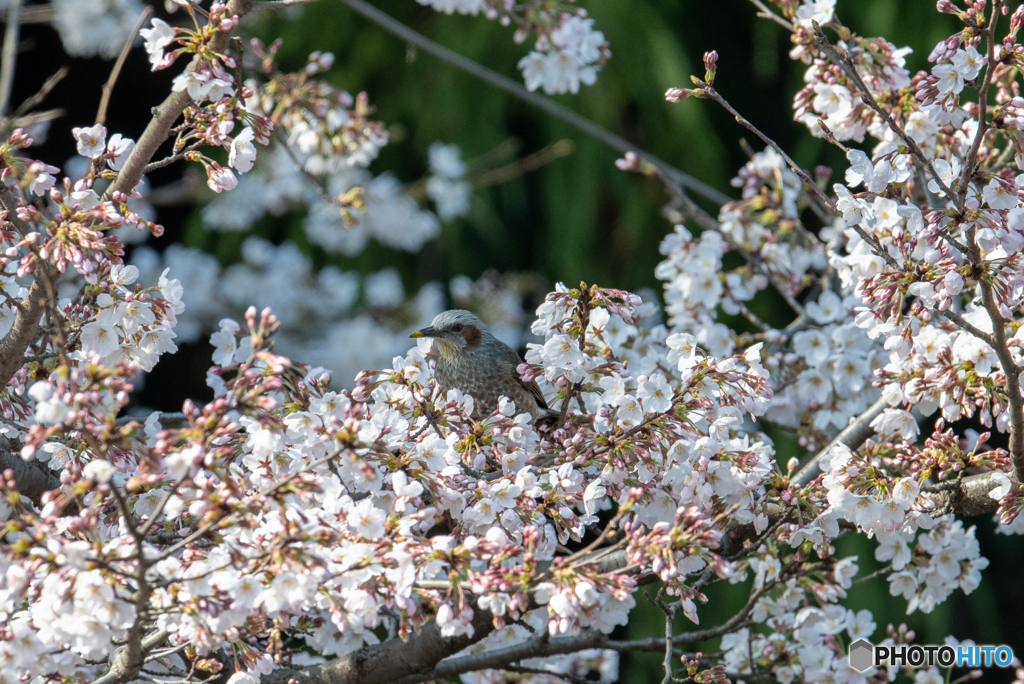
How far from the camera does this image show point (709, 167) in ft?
15.6

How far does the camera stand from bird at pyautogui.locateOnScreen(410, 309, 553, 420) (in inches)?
112

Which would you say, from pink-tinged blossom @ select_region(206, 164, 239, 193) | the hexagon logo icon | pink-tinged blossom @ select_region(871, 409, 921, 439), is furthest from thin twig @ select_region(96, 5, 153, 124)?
the hexagon logo icon

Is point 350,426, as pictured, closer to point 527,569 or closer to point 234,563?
point 234,563

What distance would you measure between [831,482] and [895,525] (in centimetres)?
16

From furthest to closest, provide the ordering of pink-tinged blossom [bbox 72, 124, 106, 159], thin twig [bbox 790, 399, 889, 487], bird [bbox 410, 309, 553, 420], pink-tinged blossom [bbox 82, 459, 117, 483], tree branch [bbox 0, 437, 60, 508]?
bird [bbox 410, 309, 553, 420] → thin twig [bbox 790, 399, 889, 487] → tree branch [bbox 0, 437, 60, 508] → pink-tinged blossom [bbox 72, 124, 106, 159] → pink-tinged blossom [bbox 82, 459, 117, 483]

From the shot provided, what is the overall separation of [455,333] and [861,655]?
1400mm

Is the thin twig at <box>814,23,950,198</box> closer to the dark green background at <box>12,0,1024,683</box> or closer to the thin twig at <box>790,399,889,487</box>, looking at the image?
the thin twig at <box>790,399,889,487</box>

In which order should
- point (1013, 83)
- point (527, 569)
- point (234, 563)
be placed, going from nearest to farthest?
point (234, 563) < point (527, 569) < point (1013, 83)

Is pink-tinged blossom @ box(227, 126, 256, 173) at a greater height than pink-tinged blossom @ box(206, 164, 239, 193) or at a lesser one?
greater

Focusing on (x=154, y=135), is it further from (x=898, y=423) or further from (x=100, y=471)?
(x=898, y=423)

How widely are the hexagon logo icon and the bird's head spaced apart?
133cm

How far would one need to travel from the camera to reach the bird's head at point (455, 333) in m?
2.86

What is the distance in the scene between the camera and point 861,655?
7.74 feet

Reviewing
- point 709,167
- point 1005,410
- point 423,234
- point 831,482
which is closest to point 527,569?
point 831,482
